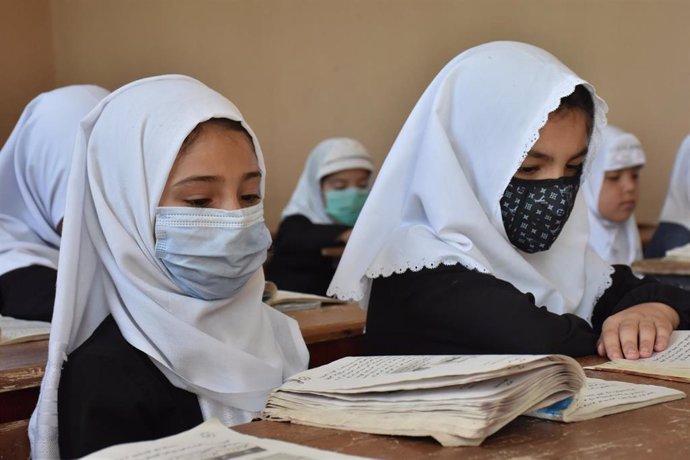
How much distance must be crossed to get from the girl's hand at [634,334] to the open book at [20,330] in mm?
1334

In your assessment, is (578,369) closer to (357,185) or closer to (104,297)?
(104,297)

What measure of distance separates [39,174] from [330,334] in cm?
140

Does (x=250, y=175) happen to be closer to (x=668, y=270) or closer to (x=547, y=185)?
(x=547, y=185)

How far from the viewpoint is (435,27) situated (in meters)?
6.01

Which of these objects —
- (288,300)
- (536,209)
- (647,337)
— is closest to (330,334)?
(288,300)

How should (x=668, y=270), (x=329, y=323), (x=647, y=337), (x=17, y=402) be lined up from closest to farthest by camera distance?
(x=647, y=337) < (x=17, y=402) < (x=329, y=323) < (x=668, y=270)

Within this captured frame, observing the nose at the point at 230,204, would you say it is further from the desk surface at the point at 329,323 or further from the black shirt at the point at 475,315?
the desk surface at the point at 329,323

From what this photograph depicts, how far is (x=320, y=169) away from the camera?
5.67m

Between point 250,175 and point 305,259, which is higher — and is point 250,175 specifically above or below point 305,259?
above

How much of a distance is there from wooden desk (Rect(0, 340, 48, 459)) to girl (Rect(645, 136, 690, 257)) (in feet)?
13.5

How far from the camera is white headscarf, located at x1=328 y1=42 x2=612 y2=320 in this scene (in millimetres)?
2053

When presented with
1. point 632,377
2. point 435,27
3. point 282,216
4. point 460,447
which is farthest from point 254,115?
point 460,447

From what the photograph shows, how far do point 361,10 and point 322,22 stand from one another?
0.27 meters

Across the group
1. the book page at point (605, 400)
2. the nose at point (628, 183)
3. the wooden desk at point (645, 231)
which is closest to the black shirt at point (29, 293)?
the book page at point (605, 400)
